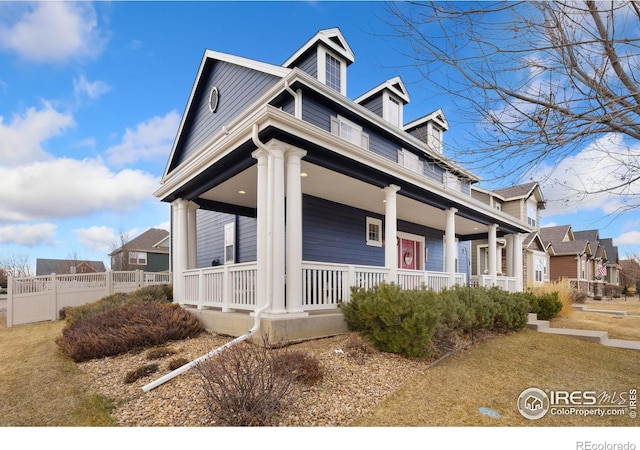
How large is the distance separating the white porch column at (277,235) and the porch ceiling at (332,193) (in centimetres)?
94

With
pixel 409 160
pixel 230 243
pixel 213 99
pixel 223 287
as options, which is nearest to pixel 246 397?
pixel 223 287

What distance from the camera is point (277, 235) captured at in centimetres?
563

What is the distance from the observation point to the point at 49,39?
5332mm

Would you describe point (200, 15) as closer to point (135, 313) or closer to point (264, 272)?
point (264, 272)

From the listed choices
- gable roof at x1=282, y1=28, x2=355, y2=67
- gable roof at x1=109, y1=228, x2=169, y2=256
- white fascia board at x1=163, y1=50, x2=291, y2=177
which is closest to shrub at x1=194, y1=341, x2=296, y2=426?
white fascia board at x1=163, y1=50, x2=291, y2=177

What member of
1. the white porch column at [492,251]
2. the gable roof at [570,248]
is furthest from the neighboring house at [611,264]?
the white porch column at [492,251]

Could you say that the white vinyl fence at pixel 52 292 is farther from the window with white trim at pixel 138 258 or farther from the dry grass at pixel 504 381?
the window with white trim at pixel 138 258

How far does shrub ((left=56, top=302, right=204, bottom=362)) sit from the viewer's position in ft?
18.5

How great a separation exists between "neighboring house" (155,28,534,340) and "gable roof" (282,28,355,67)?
36 millimetres

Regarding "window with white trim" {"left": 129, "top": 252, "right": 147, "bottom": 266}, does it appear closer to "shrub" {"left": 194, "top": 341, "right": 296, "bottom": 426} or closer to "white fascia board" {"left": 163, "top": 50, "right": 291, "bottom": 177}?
"white fascia board" {"left": 163, "top": 50, "right": 291, "bottom": 177}

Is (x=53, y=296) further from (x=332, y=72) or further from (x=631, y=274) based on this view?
(x=631, y=274)

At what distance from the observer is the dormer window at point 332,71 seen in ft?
31.4

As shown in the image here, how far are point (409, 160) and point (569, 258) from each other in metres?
21.1
